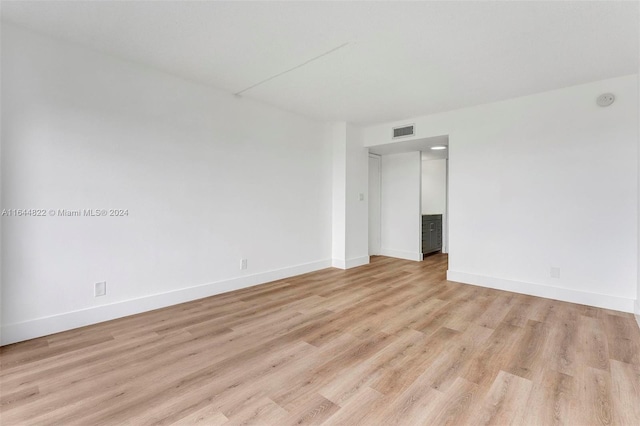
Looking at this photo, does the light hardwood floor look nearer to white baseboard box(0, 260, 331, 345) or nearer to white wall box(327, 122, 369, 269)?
white baseboard box(0, 260, 331, 345)

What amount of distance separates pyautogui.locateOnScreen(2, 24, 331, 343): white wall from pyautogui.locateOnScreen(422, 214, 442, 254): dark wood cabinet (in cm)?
327

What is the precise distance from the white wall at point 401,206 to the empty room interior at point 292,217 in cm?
134

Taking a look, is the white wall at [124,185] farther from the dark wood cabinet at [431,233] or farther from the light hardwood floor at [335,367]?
the dark wood cabinet at [431,233]

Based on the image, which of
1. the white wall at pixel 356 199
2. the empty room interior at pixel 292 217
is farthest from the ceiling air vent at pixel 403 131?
the white wall at pixel 356 199

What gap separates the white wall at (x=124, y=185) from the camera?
2.42m

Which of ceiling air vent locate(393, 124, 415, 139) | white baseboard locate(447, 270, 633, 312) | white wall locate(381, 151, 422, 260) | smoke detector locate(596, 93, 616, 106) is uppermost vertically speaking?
ceiling air vent locate(393, 124, 415, 139)

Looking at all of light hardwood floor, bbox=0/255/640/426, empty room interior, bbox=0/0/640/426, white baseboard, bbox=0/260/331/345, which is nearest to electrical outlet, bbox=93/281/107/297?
empty room interior, bbox=0/0/640/426

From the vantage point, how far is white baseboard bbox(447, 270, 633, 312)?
318 centimetres

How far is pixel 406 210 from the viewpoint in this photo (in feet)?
19.7

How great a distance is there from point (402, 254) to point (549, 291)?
2714 millimetres

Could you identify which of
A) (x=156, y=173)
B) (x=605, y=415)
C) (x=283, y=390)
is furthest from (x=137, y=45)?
(x=605, y=415)

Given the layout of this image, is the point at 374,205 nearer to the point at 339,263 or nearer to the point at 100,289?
the point at 339,263

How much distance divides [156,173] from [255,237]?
58.6 inches

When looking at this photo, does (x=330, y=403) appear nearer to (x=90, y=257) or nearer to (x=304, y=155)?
(x=90, y=257)
